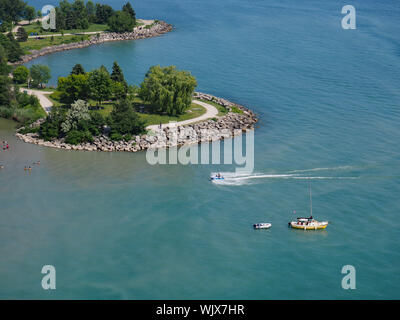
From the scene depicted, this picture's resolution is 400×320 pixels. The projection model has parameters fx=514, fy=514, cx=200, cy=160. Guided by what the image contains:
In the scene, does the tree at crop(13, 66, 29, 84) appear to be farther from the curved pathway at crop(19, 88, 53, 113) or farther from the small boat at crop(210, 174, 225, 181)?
the small boat at crop(210, 174, 225, 181)

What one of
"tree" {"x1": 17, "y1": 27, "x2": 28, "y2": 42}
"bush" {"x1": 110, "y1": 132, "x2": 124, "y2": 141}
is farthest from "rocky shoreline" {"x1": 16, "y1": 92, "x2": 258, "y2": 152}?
"tree" {"x1": 17, "y1": 27, "x2": 28, "y2": 42}

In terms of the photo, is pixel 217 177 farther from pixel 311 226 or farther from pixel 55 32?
pixel 55 32

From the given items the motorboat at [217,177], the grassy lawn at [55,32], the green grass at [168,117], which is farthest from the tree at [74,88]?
the grassy lawn at [55,32]

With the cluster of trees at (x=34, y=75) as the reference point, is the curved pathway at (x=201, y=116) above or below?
below

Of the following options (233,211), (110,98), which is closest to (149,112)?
(110,98)

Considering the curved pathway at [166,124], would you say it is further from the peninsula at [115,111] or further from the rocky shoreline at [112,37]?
the rocky shoreline at [112,37]
